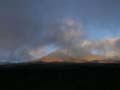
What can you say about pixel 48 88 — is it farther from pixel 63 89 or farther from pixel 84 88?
pixel 84 88

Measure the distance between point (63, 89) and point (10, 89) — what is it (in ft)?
23.1

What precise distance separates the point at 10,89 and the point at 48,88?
4.99 meters

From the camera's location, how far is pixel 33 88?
42.8 m

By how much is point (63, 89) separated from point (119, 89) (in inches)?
277

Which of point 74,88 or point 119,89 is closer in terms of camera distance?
point 119,89

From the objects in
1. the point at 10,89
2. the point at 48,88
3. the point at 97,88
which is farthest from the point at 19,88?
the point at 97,88

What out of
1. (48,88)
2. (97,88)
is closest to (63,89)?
(48,88)

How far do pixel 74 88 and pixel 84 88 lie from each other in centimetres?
141

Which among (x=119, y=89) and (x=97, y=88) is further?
(x=97, y=88)

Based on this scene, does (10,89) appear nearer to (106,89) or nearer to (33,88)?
(33,88)

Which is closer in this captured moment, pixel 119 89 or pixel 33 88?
pixel 119 89

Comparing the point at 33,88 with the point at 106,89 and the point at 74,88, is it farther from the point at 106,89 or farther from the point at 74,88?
the point at 106,89

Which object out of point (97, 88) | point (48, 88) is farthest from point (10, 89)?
point (97, 88)

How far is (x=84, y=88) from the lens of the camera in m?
42.2
